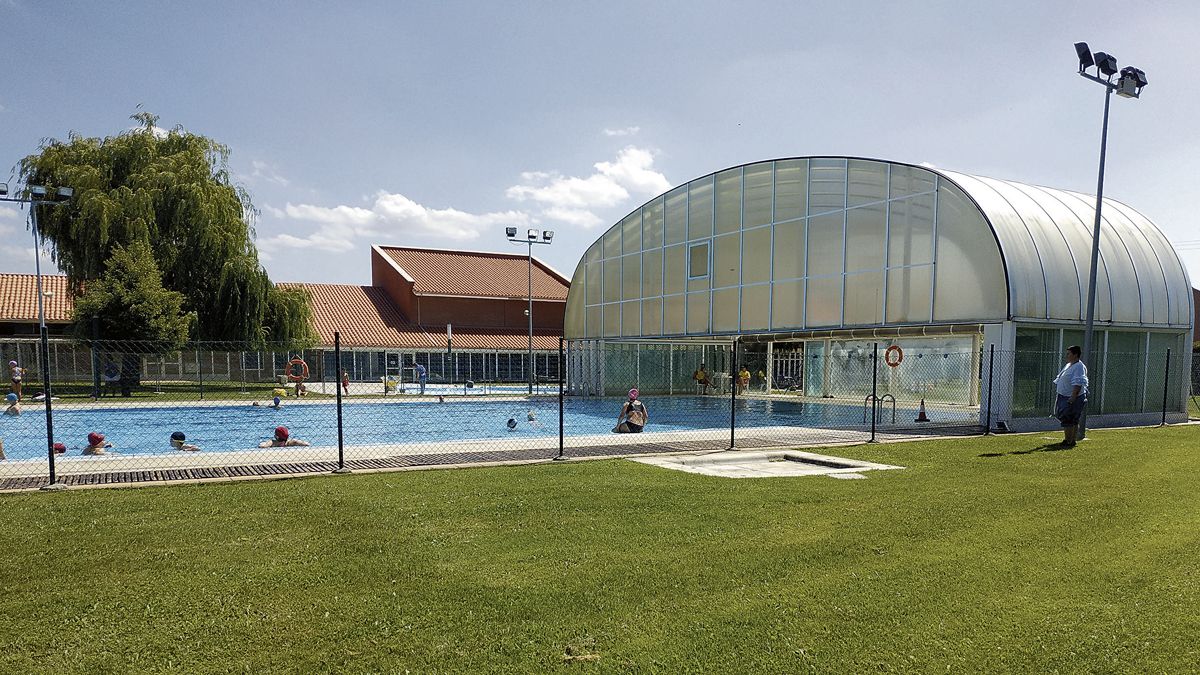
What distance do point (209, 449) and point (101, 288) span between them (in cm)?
1451

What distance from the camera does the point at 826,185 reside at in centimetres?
2222

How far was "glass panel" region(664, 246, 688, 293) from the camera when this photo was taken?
27922 millimetres

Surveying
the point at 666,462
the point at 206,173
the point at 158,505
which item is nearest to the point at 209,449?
the point at 158,505

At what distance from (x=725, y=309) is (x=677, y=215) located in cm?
462

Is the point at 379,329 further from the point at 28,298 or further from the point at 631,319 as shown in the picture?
the point at 631,319

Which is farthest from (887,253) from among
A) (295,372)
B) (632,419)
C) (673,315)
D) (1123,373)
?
(295,372)

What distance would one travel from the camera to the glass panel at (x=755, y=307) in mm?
24344

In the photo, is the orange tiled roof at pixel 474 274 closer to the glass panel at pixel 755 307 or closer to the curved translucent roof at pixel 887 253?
the curved translucent roof at pixel 887 253

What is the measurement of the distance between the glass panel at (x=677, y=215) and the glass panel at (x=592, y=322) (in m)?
5.83

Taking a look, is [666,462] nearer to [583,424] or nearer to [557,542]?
[557,542]

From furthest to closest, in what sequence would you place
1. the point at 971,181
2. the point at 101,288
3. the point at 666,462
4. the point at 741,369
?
the point at 741,369
the point at 101,288
the point at 971,181
the point at 666,462

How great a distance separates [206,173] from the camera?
103ft

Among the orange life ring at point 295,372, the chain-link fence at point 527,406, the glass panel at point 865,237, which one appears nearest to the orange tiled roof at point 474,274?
the chain-link fence at point 527,406

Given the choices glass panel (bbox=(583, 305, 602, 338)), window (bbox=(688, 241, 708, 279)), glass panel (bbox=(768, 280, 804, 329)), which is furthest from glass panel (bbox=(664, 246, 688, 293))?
glass panel (bbox=(583, 305, 602, 338))
